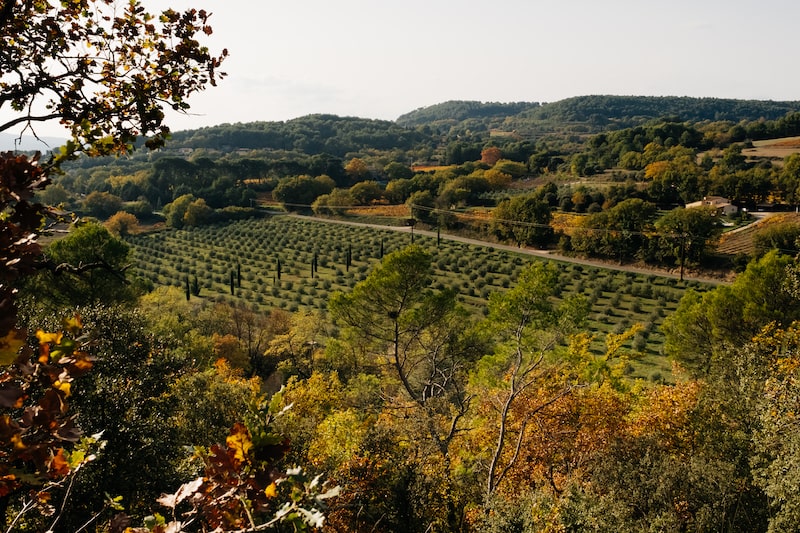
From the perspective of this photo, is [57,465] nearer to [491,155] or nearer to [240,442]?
[240,442]

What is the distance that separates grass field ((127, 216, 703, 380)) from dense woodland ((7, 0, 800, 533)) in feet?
1.25

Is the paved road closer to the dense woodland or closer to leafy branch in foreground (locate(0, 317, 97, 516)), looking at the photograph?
the dense woodland

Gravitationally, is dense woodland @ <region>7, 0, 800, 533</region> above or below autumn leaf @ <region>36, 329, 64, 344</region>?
below

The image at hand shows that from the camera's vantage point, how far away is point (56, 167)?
9.37 ft

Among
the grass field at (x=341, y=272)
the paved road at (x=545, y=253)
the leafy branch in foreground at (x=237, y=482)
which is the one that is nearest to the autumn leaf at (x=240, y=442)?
the leafy branch in foreground at (x=237, y=482)

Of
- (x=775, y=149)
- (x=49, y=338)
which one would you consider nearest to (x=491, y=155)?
(x=775, y=149)

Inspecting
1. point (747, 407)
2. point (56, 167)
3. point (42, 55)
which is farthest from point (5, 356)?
→ point (747, 407)

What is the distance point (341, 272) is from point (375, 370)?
920 inches

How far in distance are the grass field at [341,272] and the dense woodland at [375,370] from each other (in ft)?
1.25

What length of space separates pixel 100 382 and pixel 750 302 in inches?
823

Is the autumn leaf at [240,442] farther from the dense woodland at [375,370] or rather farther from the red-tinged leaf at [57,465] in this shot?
the red-tinged leaf at [57,465]

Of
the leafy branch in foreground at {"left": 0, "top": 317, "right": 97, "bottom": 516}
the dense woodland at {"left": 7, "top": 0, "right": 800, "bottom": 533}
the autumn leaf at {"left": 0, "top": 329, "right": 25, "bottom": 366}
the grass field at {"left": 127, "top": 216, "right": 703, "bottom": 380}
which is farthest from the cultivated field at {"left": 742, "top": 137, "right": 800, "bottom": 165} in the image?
the autumn leaf at {"left": 0, "top": 329, "right": 25, "bottom": 366}

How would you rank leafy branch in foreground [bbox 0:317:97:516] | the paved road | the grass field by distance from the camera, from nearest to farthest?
leafy branch in foreground [bbox 0:317:97:516] → the grass field → the paved road

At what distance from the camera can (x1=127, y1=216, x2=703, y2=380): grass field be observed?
35.8 metres
